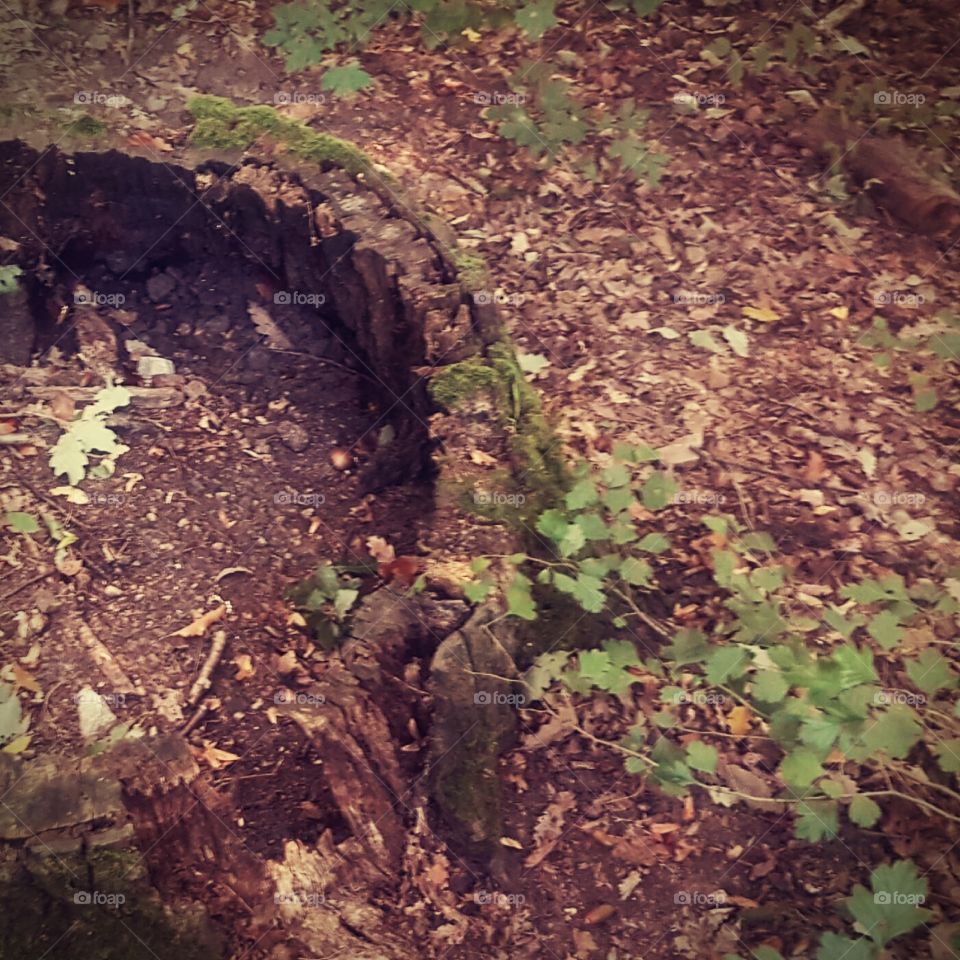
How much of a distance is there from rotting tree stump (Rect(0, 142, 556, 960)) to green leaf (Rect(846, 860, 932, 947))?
1005 millimetres

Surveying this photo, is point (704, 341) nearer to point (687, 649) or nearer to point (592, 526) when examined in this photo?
point (592, 526)

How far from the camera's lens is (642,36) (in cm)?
384

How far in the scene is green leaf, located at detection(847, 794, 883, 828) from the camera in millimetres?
2496

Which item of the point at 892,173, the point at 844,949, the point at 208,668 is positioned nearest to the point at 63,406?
the point at 208,668

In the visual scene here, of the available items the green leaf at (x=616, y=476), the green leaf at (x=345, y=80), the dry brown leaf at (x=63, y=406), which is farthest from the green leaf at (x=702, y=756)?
the green leaf at (x=345, y=80)

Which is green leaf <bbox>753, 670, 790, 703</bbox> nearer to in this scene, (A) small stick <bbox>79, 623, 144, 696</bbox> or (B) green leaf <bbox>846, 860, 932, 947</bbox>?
(B) green leaf <bbox>846, 860, 932, 947</bbox>

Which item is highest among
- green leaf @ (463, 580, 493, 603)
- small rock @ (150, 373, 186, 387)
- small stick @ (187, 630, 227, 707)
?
green leaf @ (463, 580, 493, 603)

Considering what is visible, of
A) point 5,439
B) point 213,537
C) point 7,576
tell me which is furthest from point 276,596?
point 5,439

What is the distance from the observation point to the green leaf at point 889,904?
93.4 inches

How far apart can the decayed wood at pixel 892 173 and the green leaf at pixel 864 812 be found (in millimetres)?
2331

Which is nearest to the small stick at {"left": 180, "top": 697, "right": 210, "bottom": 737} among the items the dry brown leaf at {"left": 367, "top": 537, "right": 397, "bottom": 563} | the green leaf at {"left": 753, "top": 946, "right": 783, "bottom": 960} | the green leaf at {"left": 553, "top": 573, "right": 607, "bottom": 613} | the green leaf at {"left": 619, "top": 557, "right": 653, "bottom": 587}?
the dry brown leaf at {"left": 367, "top": 537, "right": 397, "bottom": 563}

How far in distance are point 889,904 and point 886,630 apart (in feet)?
2.63

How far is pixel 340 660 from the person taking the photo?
8.86 ft

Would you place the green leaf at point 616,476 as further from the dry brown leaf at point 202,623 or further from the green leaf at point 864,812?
the dry brown leaf at point 202,623
